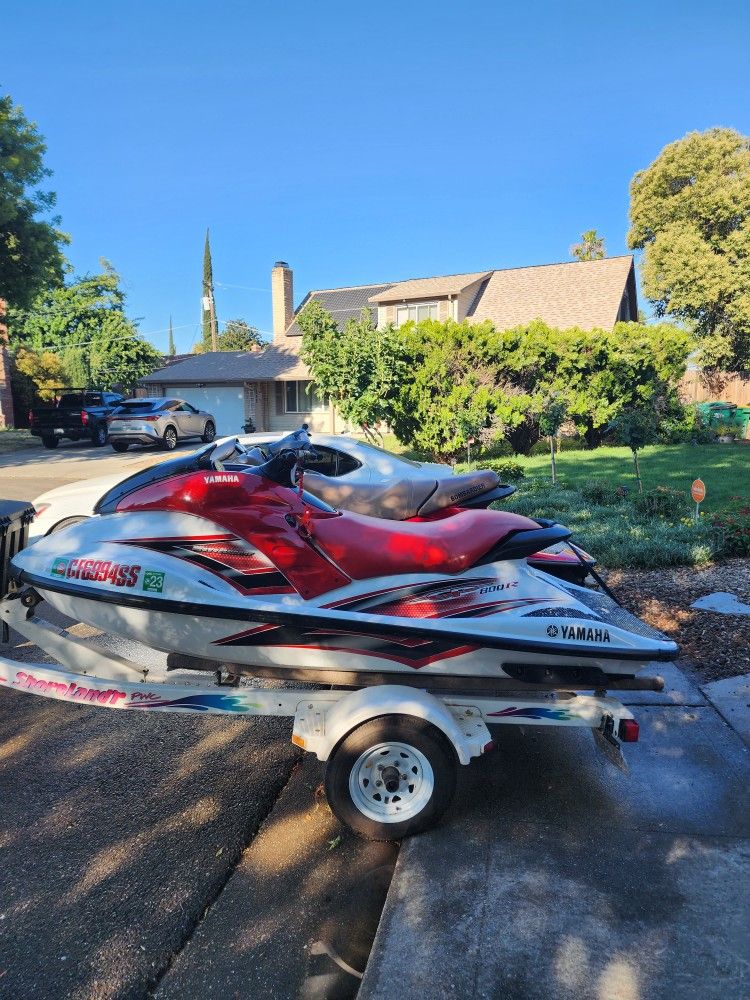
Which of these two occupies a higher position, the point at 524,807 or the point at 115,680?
the point at 115,680

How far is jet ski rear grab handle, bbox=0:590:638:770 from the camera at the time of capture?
2.99 meters

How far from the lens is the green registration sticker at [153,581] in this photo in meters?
3.12

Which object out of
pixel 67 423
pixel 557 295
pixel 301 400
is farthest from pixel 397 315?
pixel 67 423

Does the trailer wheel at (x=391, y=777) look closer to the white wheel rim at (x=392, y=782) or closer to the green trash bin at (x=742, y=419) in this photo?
the white wheel rim at (x=392, y=782)

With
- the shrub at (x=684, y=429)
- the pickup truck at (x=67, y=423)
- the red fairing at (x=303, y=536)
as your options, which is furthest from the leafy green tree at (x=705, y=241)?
the red fairing at (x=303, y=536)

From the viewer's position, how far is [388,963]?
2293 millimetres

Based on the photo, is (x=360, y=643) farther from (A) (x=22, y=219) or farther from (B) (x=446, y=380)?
(A) (x=22, y=219)

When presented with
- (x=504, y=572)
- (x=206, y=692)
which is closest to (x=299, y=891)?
(x=206, y=692)

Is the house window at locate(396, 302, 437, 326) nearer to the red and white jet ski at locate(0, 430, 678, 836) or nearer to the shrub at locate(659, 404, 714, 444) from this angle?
the shrub at locate(659, 404, 714, 444)

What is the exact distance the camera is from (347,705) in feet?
9.99

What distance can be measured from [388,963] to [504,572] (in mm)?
1702

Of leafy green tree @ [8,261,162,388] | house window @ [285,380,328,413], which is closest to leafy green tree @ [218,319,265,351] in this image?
leafy green tree @ [8,261,162,388]

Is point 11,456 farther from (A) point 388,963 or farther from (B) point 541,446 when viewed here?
(A) point 388,963

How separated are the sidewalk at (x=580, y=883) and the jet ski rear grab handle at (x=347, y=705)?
1.17 ft
